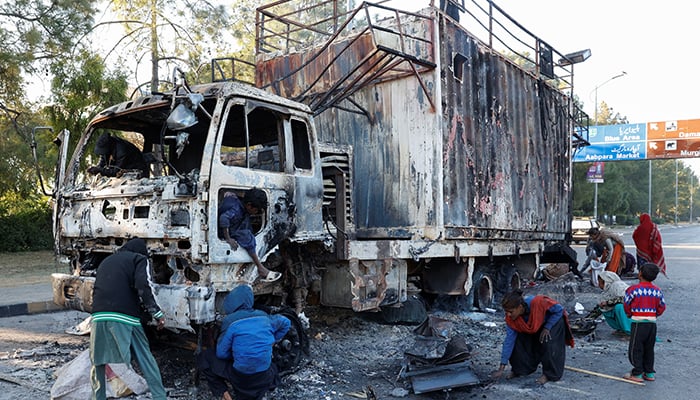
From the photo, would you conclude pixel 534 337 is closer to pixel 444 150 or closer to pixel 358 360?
pixel 358 360

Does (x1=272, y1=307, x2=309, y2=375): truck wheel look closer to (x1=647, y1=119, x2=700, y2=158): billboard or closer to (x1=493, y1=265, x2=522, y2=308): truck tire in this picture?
(x1=493, y1=265, x2=522, y2=308): truck tire

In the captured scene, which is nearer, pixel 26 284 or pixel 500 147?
pixel 500 147

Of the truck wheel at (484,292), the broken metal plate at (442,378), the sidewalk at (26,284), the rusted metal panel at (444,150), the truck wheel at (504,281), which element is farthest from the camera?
the truck wheel at (504,281)

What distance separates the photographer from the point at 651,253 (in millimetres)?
9914

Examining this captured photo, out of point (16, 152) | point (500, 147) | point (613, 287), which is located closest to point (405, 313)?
point (613, 287)

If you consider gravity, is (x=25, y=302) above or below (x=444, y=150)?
below

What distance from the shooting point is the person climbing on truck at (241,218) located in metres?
4.25

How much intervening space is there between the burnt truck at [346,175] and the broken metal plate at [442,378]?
47.8 inches

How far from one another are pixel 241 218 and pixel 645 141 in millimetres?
25650

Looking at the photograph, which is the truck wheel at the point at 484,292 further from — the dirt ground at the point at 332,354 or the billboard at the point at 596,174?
the billboard at the point at 596,174

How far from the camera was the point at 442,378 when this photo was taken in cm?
450

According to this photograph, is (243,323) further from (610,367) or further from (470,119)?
(470,119)

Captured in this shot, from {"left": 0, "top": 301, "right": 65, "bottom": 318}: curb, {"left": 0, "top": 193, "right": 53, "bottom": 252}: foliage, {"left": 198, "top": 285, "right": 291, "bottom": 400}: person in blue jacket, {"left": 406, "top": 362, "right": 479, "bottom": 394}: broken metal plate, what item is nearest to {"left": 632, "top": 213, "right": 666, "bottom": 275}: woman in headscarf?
{"left": 406, "top": 362, "right": 479, "bottom": 394}: broken metal plate

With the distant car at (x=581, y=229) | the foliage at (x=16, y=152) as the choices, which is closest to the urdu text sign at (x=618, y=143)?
the distant car at (x=581, y=229)
